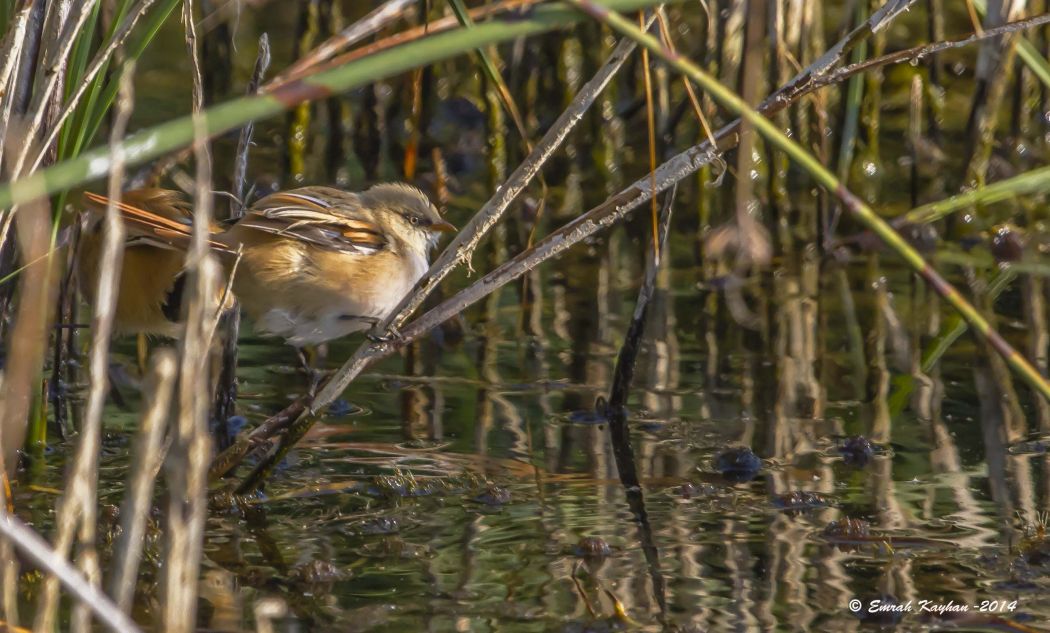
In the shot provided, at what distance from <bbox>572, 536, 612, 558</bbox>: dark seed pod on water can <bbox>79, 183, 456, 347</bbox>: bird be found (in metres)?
0.98

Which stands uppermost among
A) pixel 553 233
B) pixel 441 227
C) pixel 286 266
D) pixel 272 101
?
pixel 441 227

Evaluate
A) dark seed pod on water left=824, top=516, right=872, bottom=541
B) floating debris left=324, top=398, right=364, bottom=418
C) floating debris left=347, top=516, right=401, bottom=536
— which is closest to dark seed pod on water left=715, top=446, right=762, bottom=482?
dark seed pod on water left=824, top=516, right=872, bottom=541

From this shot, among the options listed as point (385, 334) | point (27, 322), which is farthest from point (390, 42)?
point (27, 322)

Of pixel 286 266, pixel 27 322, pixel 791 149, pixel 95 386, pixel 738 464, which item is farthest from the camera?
pixel 286 266

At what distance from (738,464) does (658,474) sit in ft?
0.78

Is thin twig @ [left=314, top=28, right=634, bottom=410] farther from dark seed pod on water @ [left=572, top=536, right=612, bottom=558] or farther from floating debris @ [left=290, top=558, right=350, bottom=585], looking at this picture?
dark seed pod on water @ [left=572, top=536, right=612, bottom=558]

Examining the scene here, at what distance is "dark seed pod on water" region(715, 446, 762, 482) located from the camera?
4344 mm

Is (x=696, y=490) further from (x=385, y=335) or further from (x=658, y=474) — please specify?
(x=385, y=335)

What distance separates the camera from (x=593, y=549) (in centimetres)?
375

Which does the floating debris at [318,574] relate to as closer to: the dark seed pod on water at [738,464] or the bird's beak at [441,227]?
the dark seed pod on water at [738,464]

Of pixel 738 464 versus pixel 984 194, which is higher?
pixel 984 194

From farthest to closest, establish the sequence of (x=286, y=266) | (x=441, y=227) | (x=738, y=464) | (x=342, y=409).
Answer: (x=441, y=227)
(x=342, y=409)
(x=286, y=266)
(x=738, y=464)

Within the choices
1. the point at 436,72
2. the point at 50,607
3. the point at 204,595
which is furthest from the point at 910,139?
the point at 50,607

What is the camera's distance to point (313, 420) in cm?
393
